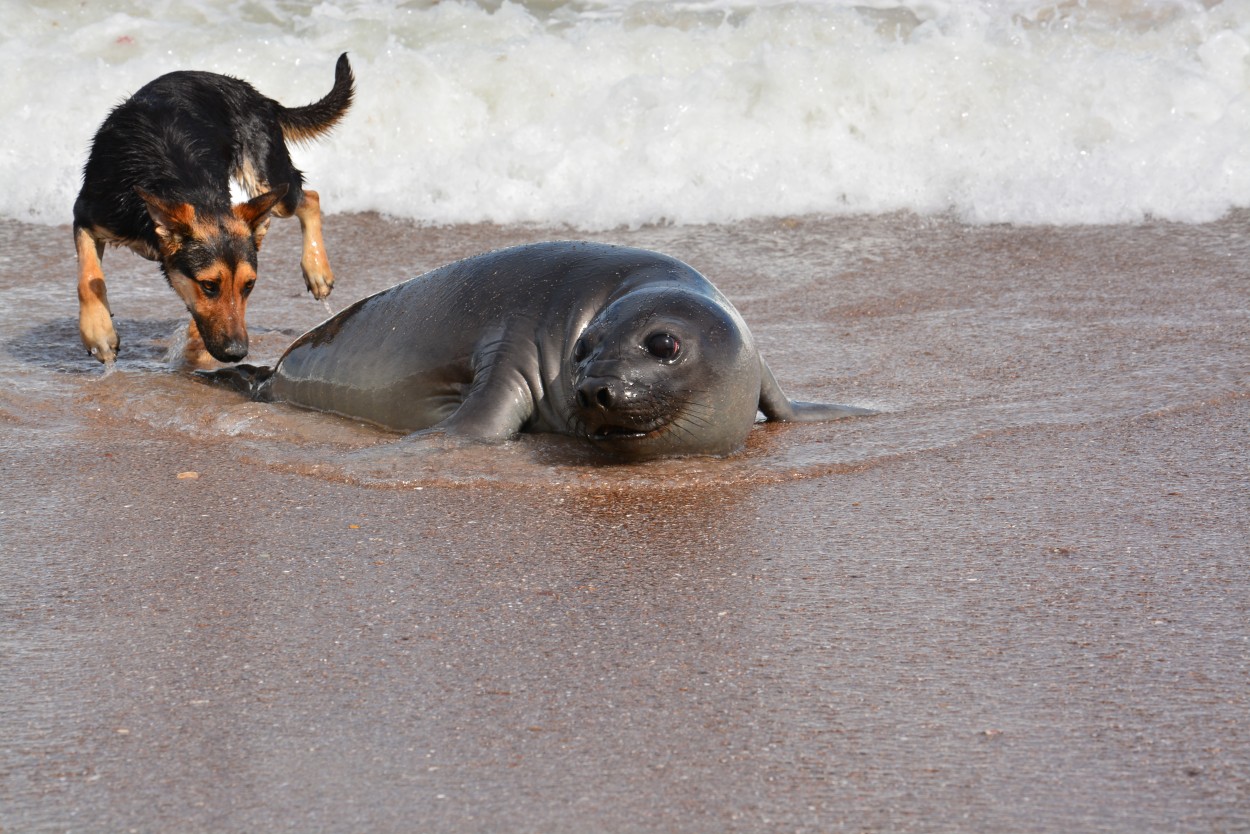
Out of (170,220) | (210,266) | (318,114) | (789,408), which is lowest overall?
(789,408)

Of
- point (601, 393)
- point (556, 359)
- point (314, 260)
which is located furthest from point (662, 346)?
point (314, 260)

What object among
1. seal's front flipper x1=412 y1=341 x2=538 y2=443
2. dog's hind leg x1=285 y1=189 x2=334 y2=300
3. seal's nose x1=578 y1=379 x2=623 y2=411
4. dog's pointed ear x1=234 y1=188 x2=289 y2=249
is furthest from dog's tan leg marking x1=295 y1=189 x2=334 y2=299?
seal's nose x1=578 y1=379 x2=623 y2=411

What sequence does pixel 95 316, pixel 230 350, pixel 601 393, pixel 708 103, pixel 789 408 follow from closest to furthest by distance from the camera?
pixel 601 393
pixel 789 408
pixel 230 350
pixel 95 316
pixel 708 103

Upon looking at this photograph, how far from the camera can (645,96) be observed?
1122 cm

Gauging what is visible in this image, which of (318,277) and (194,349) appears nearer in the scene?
(194,349)

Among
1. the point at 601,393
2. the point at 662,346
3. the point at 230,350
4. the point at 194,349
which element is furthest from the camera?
the point at 194,349

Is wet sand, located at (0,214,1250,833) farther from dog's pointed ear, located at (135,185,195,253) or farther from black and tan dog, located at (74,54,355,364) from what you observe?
dog's pointed ear, located at (135,185,195,253)

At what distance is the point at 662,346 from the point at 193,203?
284 cm

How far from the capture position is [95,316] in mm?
6562

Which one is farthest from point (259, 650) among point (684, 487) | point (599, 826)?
point (684, 487)

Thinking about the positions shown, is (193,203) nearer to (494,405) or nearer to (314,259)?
(314,259)

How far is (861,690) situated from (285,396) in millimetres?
3949

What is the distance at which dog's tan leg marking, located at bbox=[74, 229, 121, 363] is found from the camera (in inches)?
258

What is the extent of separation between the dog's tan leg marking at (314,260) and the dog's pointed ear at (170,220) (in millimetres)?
966
